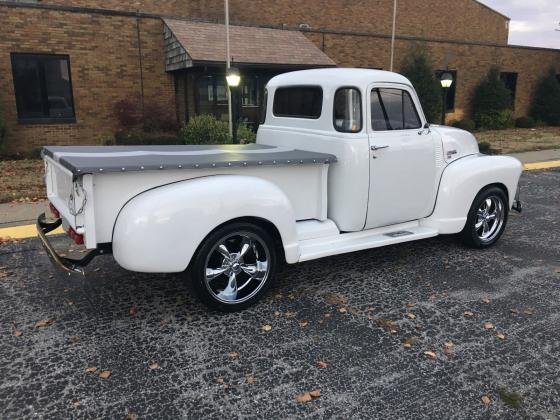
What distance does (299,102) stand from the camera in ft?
17.6

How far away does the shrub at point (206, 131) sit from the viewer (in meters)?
13.5

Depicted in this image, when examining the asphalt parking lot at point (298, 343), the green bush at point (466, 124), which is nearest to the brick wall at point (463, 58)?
the green bush at point (466, 124)

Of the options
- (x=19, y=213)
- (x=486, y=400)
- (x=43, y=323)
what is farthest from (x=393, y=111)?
(x=19, y=213)

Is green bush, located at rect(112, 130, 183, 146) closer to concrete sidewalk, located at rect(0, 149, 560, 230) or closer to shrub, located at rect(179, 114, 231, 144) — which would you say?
shrub, located at rect(179, 114, 231, 144)

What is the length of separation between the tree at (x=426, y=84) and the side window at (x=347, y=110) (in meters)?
17.9

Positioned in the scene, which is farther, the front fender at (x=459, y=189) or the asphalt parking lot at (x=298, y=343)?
the front fender at (x=459, y=189)

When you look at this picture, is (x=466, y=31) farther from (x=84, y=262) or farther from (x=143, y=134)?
(x=84, y=262)

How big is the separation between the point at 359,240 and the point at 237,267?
1389 millimetres

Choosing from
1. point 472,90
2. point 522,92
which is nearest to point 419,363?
point 472,90

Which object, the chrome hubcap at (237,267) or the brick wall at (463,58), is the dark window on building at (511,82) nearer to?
the brick wall at (463,58)

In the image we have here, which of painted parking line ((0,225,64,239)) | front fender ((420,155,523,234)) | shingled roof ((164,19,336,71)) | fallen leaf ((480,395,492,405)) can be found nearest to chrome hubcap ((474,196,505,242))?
front fender ((420,155,523,234))

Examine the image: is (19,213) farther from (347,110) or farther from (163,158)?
(347,110)

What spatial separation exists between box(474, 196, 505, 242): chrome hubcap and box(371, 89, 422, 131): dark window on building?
56.8 inches

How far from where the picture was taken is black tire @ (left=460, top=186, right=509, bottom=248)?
5.66m
